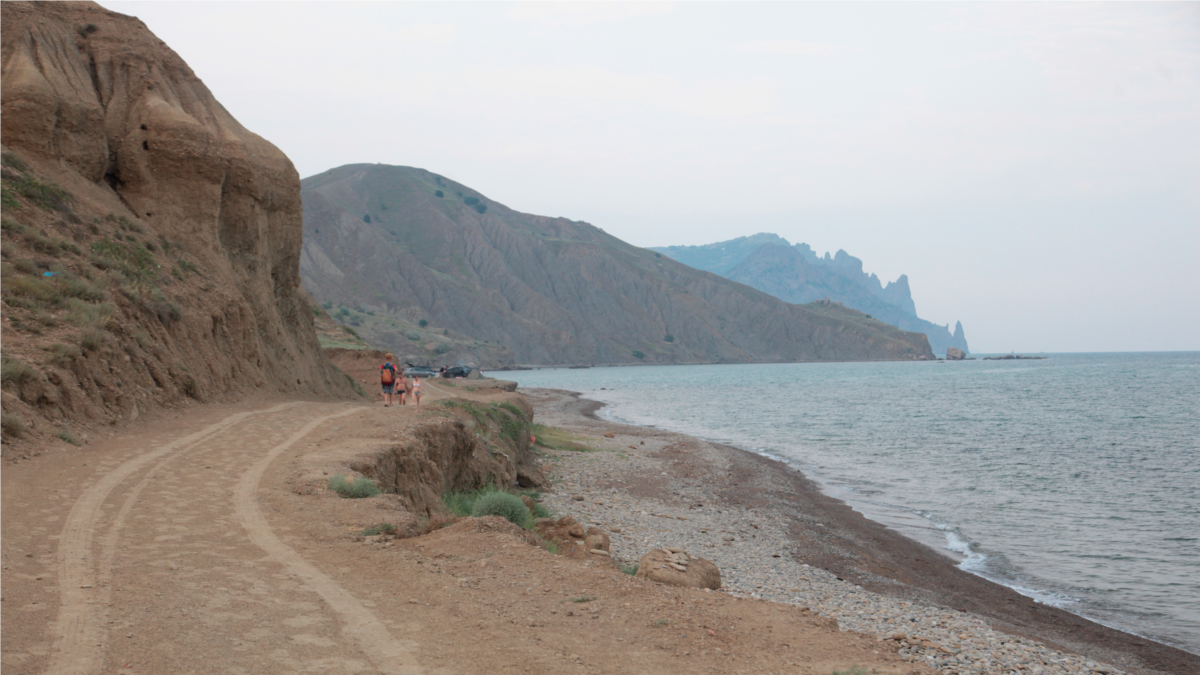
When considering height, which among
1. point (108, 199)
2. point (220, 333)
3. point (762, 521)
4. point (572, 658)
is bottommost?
point (762, 521)

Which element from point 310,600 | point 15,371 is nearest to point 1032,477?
point 310,600

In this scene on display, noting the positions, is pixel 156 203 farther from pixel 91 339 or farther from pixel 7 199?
pixel 91 339

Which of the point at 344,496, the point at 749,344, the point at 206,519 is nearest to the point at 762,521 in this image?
the point at 344,496

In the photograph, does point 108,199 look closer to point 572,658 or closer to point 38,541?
point 38,541

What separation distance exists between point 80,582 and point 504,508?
6.62 m

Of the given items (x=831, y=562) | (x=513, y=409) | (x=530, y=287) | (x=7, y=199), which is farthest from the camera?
(x=530, y=287)

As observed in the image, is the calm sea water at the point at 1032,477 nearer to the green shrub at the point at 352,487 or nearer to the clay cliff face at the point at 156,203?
the green shrub at the point at 352,487

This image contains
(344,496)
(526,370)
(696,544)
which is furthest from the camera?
(526,370)

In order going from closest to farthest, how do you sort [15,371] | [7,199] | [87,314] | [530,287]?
[15,371]
[87,314]
[7,199]
[530,287]

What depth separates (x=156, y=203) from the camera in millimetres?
21688

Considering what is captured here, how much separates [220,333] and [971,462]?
2743 centimetres

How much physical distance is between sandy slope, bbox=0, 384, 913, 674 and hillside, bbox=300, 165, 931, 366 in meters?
107

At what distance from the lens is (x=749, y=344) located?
179125 millimetres

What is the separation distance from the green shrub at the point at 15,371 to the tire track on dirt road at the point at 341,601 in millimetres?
4520
